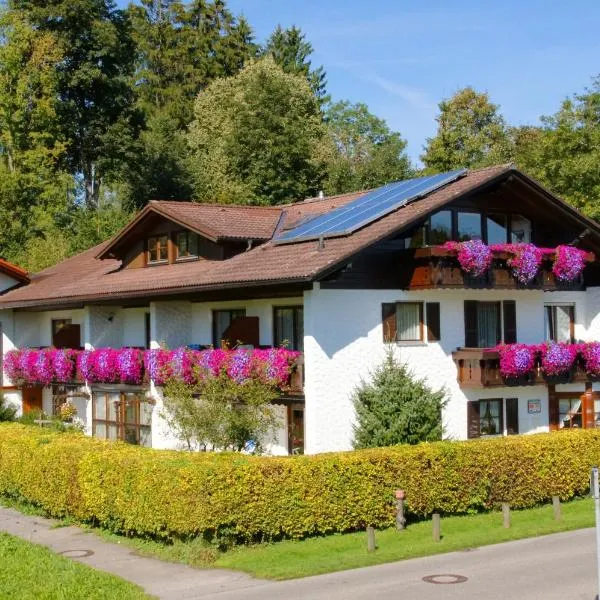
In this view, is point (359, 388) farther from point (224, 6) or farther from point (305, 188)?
point (224, 6)

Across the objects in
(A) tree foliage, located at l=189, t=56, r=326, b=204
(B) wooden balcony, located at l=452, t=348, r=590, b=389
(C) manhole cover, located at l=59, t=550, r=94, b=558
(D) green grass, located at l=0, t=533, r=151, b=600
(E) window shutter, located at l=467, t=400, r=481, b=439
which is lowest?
(C) manhole cover, located at l=59, t=550, r=94, b=558

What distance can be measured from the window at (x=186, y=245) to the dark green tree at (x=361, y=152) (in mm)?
29578

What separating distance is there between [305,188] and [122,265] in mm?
26709

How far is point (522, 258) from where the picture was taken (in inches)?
1121

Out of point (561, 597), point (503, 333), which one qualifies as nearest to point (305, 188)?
point (503, 333)

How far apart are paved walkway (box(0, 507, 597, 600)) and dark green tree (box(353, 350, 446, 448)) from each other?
5299 millimetres

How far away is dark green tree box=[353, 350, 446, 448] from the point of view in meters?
25.9

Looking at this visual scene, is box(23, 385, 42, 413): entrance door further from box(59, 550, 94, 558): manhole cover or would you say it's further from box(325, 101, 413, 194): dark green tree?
box(325, 101, 413, 194): dark green tree

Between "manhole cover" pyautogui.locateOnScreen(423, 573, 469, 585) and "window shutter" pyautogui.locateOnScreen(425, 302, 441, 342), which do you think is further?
"window shutter" pyautogui.locateOnScreen(425, 302, 441, 342)

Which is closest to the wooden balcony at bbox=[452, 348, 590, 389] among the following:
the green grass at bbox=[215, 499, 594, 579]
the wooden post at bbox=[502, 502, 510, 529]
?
the green grass at bbox=[215, 499, 594, 579]

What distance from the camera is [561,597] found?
1617 cm

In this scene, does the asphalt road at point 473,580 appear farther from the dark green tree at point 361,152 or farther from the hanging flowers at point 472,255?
the dark green tree at point 361,152

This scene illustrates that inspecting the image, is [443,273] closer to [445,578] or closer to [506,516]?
[506,516]

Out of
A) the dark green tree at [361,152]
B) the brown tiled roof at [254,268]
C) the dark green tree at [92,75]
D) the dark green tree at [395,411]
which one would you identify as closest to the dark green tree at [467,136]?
the dark green tree at [361,152]
